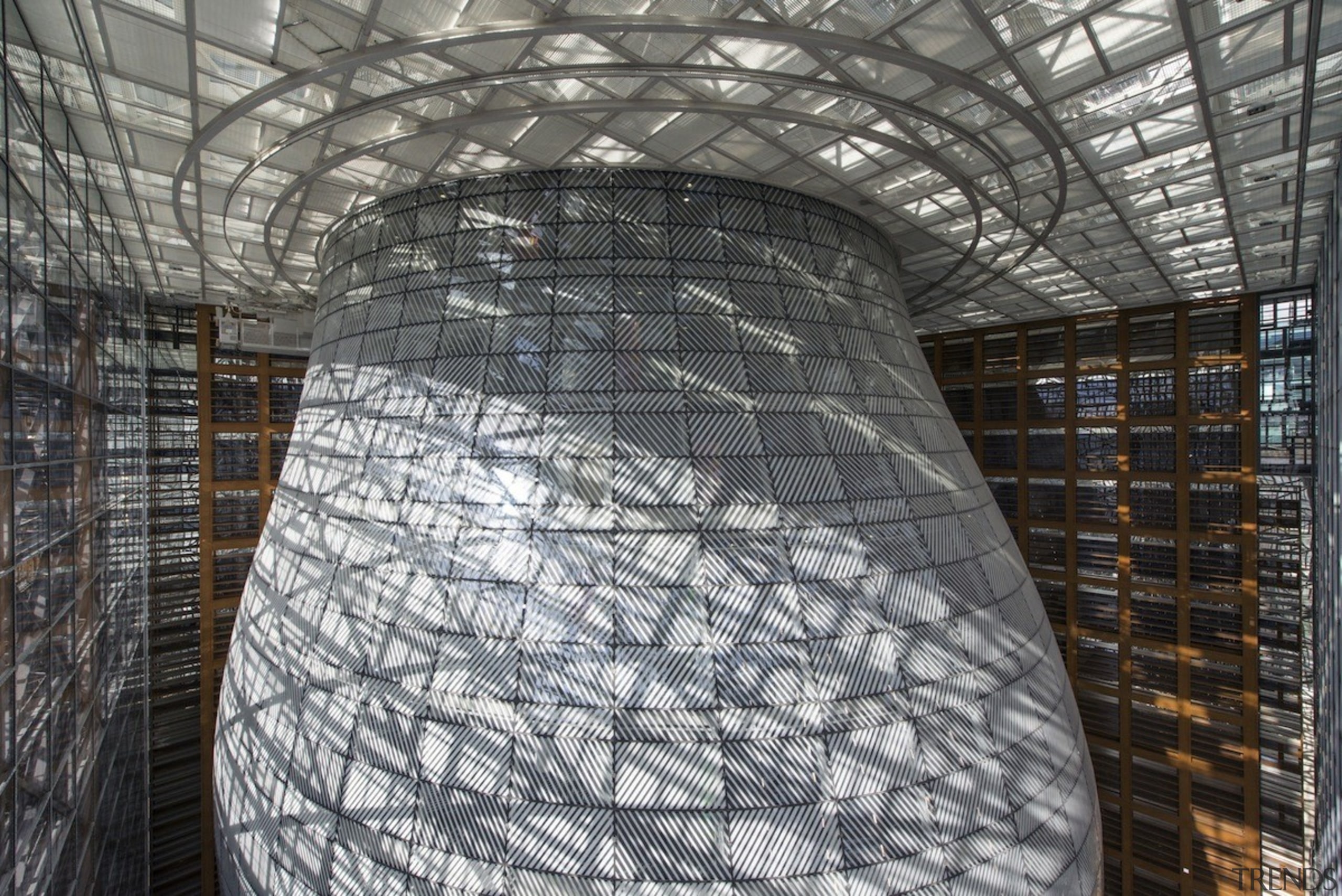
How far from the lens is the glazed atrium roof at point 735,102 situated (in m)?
8.51

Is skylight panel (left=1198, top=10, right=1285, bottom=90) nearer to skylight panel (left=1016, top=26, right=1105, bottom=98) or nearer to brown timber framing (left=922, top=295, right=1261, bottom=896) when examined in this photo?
skylight panel (left=1016, top=26, right=1105, bottom=98)

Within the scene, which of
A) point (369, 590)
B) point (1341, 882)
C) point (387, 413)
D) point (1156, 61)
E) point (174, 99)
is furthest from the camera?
point (1341, 882)

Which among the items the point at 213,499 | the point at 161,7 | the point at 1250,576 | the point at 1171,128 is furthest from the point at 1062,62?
the point at 213,499

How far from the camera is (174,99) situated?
10328 mm

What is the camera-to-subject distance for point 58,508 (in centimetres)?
1178

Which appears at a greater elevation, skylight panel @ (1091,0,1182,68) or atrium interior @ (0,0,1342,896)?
skylight panel @ (1091,0,1182,68)

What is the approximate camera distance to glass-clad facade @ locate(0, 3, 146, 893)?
932 cm

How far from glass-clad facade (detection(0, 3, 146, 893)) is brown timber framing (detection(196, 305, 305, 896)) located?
7368mm

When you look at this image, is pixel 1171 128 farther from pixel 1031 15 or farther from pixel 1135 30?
pixel 1031 15

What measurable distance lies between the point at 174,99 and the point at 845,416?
1218 cm

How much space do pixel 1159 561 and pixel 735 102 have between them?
24920mm

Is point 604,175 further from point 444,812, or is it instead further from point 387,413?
point 444,812

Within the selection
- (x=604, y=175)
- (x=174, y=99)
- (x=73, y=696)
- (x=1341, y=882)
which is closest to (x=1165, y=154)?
(x=604, y=175)

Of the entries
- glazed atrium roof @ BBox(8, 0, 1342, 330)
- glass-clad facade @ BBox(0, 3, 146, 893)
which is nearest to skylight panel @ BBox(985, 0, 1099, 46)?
glazed atrium roof @ BBox(8, 0, 1342, 330)
